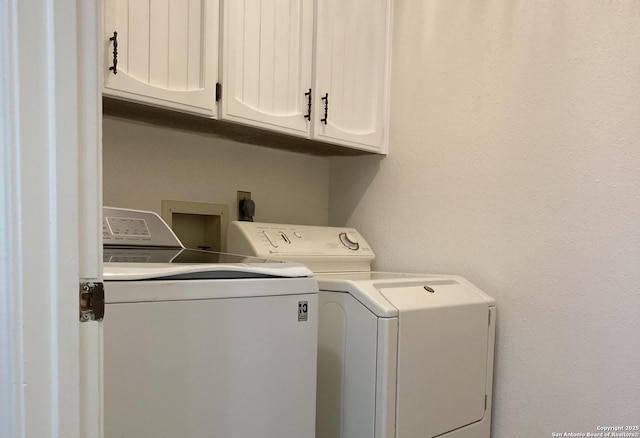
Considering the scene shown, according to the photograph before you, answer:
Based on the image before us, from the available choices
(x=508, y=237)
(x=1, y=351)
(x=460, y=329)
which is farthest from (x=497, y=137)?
(x=1, y=351)

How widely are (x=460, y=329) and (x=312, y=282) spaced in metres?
0.67

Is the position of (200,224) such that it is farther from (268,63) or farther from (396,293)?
(396,293)

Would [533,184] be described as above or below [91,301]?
above

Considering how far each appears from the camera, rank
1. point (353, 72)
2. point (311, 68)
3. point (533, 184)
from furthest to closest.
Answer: point (353, 72) < point (311, 68) < point (533, 184)

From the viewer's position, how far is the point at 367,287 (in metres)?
1.42

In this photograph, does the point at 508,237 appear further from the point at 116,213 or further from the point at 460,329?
the point at 116,213

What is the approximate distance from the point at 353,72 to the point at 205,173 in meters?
0.74

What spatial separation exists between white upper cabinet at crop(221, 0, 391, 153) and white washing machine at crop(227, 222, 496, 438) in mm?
467

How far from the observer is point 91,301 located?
68cm

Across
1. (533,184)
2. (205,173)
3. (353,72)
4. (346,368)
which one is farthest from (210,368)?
(353,72)

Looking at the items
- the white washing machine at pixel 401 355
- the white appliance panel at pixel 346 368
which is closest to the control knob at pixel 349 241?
the white washing machine at pixel 401 355

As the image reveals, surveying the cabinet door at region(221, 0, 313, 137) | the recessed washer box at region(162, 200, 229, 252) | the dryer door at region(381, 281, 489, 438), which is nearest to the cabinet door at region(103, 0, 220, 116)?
the cabinet door at region(221, 0, 313, 137)

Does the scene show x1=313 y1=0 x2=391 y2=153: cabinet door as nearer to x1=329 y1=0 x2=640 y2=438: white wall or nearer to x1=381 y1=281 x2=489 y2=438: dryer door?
x1=329 y1=0 x2=640 y2=438: white wall

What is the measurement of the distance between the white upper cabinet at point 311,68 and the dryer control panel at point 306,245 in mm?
380
